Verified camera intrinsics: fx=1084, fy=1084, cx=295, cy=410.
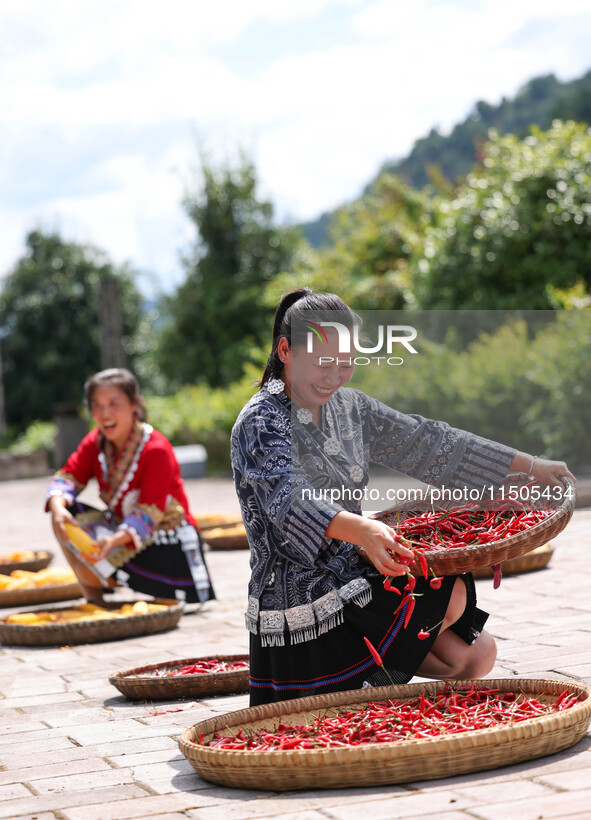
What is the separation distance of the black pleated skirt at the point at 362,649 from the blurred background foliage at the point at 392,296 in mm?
852

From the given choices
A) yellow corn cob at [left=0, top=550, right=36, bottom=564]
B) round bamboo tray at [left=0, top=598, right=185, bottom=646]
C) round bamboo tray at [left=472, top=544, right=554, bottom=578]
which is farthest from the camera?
yellow corn cob at [left=0, top=550, right=36, bottom=564]

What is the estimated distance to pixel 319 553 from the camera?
3248mm

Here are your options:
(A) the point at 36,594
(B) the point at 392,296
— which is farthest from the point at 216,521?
(B) the point at 392,296

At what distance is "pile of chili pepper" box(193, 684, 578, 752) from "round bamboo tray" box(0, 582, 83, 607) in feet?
11.6

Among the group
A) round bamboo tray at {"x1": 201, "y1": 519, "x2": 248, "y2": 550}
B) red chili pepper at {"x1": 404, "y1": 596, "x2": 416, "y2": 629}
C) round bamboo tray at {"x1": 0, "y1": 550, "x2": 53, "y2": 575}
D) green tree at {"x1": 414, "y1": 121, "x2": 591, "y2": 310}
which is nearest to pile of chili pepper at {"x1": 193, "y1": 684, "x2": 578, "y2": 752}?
red chili pepper at {"x1": 404, "y1": 596, "x2": 416, "y2": 629}

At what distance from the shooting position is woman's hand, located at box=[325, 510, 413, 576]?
112 inches

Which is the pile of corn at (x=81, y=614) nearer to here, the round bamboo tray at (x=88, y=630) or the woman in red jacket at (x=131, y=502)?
the round bamboo tray at (x=88, y=630)

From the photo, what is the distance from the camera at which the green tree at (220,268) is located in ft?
87.5

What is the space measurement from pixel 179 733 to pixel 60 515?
2369 mm

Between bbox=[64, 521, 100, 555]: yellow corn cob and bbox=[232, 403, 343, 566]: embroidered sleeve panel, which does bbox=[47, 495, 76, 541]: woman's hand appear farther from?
bbox=[232, 403, 343, 566]: embroidered sleeve panel

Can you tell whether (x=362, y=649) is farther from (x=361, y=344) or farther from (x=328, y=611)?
(x=361, y=344)

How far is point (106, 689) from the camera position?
4.29 metres

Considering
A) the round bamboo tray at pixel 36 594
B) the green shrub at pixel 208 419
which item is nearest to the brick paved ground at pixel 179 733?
the round bamboo tray at pixel 36 594

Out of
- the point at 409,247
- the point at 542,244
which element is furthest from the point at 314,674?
the point at 409,247
